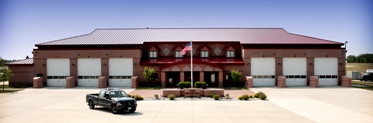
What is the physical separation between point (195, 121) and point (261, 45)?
30010 millimetres

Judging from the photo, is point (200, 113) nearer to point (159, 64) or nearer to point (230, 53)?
point (159, 64)

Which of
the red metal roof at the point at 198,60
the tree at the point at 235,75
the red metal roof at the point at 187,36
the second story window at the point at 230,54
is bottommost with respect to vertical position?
the tree at the point at 235,75

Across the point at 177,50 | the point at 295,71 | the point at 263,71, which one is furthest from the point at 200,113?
the point at 295,71

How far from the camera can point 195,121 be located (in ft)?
61.3

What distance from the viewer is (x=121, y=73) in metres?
45.7

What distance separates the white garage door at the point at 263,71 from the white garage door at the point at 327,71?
23.0 feet

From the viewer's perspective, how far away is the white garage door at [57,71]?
4584 centimetres

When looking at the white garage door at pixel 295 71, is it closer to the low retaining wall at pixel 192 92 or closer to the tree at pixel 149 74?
the low retaining wall at pixel 192 92

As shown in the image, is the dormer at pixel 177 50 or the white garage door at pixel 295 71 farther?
the dormer at pixel 177 50

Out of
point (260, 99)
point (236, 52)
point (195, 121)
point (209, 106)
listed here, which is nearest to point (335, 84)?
point (236, 52)

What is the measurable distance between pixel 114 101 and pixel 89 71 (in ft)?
86.0

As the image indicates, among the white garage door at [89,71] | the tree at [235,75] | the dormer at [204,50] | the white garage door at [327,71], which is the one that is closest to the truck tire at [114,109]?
the tree at [235,75]

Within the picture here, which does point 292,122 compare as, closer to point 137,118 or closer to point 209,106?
point 209,106

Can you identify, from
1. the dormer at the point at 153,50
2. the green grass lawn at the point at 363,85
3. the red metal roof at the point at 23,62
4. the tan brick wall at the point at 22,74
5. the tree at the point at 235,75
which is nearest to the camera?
the tree at the point at 235,75
